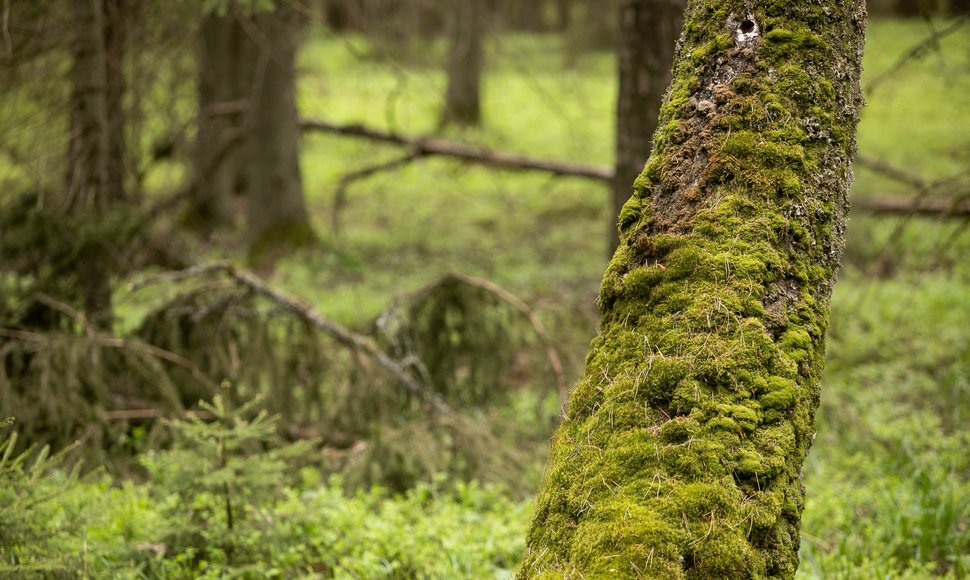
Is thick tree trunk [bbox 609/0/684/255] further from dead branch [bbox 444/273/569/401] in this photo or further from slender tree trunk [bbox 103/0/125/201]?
slender tree trunk [bbox 103/0/125/201]

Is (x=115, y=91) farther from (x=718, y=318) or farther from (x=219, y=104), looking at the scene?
(x=219, y=104)

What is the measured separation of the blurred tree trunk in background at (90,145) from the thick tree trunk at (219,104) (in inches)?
256

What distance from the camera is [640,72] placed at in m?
5.50

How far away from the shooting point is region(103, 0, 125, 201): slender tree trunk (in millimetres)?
5738

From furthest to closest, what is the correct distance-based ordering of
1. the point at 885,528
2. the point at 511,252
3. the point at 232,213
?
the point at 232,213
the point at 511,252
the point at 885,528

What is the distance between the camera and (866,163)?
10312 millimetres

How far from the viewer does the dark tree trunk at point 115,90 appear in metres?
5.74

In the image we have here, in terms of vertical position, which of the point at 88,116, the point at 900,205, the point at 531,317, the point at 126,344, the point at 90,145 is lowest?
the point at 126,344

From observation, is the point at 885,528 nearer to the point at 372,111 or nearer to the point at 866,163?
the point at 866,163

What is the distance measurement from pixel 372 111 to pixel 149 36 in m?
16.3

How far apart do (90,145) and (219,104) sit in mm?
6979

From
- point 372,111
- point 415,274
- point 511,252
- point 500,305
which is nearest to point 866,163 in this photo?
point 511,252

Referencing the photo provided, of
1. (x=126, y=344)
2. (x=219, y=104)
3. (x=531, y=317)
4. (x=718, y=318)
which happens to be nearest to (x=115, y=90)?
(x=126, y=344)

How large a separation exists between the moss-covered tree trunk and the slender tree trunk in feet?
15.3
